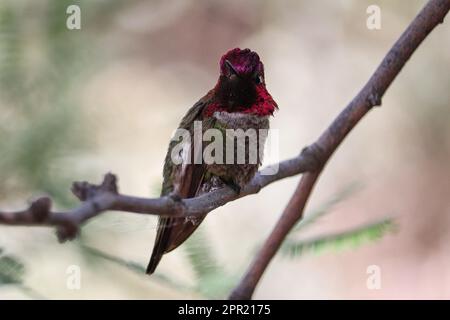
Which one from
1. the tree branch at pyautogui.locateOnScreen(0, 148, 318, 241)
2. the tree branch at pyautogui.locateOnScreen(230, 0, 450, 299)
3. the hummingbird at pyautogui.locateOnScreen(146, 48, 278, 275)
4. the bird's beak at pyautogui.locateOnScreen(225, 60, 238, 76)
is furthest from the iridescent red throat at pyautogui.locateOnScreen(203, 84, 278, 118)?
the tree branch at pyautogui.locateOnScreen(0, 148, 318, 241)

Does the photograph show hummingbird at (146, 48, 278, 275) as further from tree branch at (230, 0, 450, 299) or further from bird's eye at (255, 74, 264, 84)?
tree branch at (230, 0, 450, 299)

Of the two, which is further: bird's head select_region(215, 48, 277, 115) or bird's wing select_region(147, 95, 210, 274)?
bird's head select_region(215, 48, 277, 115)

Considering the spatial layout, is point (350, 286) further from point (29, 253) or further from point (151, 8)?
point (29, 253)

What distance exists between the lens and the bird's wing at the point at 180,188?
2.04 metres

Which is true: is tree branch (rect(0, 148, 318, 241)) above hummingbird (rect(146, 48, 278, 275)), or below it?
below

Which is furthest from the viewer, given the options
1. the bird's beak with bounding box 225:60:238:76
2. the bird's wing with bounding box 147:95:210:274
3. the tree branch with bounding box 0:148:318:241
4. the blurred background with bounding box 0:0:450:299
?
the bird's beak with bounding box 225:60:238:76

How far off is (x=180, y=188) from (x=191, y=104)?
5.41 ft

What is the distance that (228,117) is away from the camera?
7.80 feet

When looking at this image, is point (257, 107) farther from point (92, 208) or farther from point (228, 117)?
point (92, 208)

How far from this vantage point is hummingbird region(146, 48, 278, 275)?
2.30m

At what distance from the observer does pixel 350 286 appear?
3.71 m

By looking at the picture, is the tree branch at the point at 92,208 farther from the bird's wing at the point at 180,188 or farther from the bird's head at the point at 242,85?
the bird's head at the point at 242,85

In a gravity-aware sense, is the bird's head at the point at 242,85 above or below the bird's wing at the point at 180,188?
above

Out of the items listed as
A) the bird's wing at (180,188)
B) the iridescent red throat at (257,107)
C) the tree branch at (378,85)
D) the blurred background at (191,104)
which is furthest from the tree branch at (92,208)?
the iridescent red throat at (257,107)
